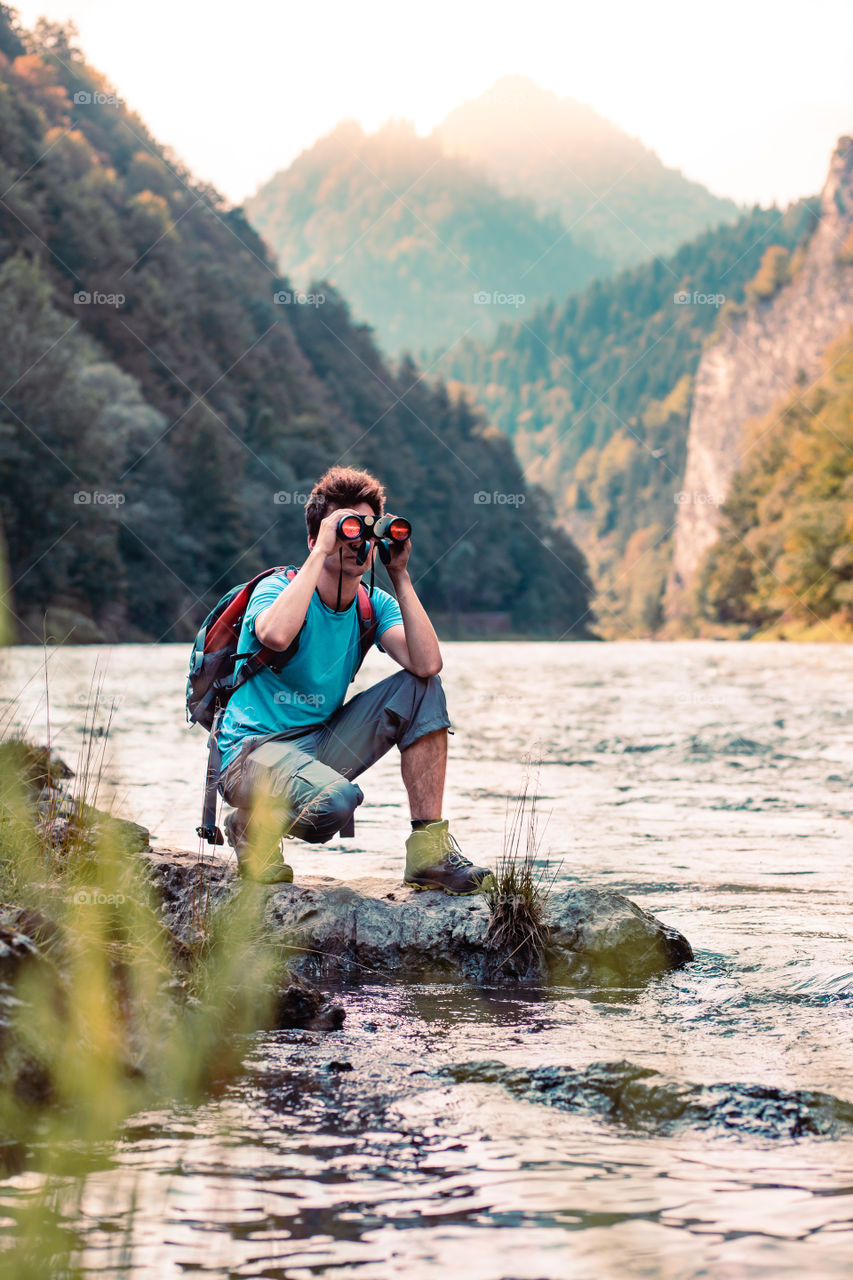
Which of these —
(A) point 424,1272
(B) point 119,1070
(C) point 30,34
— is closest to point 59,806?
(B) point 119,1070

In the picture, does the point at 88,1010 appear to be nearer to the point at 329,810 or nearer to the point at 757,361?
the point at 329,810

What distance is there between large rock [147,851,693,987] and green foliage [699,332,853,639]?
53.7m

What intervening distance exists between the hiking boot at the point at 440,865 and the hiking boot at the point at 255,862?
51cm

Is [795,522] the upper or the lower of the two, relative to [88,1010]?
upper

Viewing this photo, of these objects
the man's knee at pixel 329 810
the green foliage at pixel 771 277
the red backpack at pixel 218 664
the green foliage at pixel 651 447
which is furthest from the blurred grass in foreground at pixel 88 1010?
the green foliage at pixel 651 447

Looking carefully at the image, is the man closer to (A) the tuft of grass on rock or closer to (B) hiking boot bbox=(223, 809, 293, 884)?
(B) hiking boot bbox=(223, 809, 293, 884)

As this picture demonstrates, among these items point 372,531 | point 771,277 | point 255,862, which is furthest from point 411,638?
point 771,277

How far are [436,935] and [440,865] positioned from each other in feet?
1.09

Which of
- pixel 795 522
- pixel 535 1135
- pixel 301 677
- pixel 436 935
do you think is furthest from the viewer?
pixel 795 522

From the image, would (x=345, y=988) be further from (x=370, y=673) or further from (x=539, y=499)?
(x=539, y=499)

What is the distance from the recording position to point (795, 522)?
201 ft

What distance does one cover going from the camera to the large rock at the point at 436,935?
15.7 feet

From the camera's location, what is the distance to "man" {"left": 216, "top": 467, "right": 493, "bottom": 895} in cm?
490

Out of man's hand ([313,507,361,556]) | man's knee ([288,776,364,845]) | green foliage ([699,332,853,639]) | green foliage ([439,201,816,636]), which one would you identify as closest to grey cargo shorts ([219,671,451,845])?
man's knee ([288,776,364,845])
